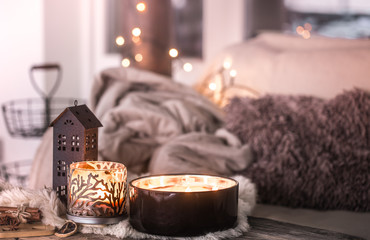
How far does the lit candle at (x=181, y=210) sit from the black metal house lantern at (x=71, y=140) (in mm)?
116

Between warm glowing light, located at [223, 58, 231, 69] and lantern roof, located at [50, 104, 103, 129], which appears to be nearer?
lantern roof, located at [50, 104, 103, 129]

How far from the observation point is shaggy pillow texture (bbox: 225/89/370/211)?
1.13 m

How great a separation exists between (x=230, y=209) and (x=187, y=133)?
1.94 ft

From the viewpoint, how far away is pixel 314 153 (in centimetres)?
116

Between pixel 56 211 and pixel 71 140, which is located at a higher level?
pixel 71 140

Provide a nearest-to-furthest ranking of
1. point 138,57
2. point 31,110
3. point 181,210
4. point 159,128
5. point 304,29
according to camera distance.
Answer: point 181,210
point 159,128
point 138,57
point 304,29
point 31,110

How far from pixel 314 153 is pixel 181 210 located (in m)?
0.51

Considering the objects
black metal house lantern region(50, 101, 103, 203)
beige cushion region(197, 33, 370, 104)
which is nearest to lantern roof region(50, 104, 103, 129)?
black metal house lantern region(50, 101, 103, 203)

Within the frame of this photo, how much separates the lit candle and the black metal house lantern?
116mm

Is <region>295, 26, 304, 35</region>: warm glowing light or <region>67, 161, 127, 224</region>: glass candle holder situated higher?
<region>295, 26, 304, 35</region>: warm glowing light

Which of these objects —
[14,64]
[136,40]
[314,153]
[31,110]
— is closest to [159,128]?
[314,153]

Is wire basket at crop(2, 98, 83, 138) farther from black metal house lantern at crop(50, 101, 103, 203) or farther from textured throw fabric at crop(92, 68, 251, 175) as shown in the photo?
black metal house lantern at crop(50, 101, 103, 203)

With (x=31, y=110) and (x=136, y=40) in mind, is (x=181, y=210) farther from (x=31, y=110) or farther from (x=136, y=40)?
(x=31, y=110)

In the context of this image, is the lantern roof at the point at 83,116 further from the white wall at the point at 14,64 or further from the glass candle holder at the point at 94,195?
the white wall at the point at 14,64
